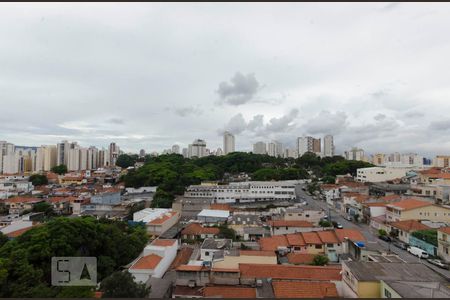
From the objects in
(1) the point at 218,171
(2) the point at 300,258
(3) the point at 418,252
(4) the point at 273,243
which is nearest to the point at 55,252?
(4) the point at 273,243

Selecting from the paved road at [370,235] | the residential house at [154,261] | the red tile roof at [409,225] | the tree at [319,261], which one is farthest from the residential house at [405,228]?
the residential house at [154,261]

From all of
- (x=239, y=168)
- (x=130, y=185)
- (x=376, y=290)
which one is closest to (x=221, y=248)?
(x=376, y=290)

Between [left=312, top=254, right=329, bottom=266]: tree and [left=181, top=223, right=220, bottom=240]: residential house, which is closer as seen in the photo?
[left=312, top=254, right=329, bottom=266]: tree

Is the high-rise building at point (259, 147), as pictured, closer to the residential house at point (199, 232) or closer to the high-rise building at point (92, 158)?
the high-rise building at point (92, 158)

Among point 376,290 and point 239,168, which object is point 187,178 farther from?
point 376,290

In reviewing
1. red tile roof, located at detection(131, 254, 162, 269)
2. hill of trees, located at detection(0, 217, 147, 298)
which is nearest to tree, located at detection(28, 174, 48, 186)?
hill of trees, located at detection(0, 217, 147, 298)

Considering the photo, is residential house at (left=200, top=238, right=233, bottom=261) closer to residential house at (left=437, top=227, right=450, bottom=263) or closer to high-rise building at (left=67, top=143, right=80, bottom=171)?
residential house at (left=437, top=227, right=450, bottom=263)
